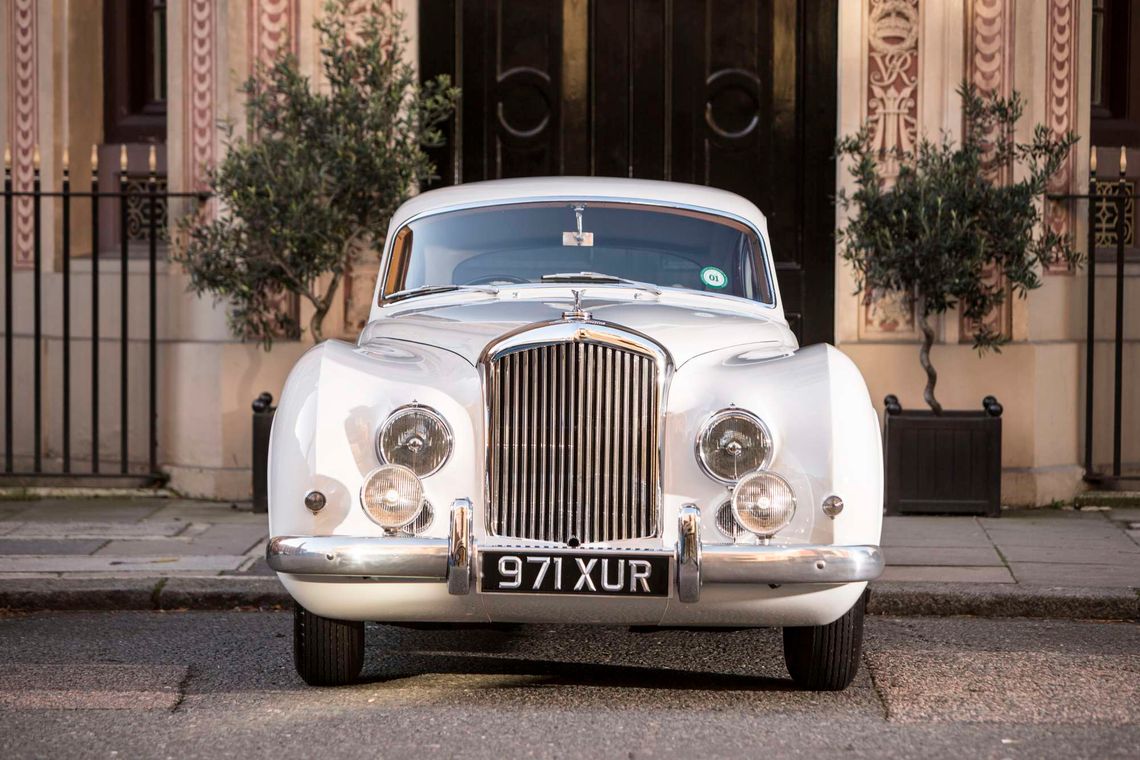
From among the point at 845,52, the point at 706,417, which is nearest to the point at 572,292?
the point at 706,417

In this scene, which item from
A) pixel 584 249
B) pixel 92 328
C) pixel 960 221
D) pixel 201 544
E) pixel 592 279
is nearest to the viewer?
pixel 592 279

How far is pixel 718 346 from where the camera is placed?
5332 mm

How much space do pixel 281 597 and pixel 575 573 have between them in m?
2.51

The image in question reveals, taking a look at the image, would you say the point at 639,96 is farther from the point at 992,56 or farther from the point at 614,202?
the point at 614,202

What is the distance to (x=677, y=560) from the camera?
4730mm

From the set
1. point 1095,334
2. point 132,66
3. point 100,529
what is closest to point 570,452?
point 100,529

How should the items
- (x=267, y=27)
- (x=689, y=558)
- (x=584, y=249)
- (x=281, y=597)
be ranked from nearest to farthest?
(x=689, y=558)
(x=584, y=249)
(x=281, y=597)
(x=267, y=27)

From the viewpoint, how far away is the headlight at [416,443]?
194 inches

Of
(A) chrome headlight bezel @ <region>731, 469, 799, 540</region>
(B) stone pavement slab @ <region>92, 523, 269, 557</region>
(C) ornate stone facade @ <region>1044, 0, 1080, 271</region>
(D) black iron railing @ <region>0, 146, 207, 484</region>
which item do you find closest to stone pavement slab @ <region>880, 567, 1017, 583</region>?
(A) chrome headlight bezel @ <region>731, 469, 799, 540</region>

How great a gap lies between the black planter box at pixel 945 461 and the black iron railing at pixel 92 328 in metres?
4.59

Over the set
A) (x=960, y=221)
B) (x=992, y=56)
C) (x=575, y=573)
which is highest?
(x=992, y=56)

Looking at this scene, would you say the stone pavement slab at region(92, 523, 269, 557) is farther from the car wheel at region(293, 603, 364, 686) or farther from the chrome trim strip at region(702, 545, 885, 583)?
the chrome trim strip at region(702, 545, 885, 583)

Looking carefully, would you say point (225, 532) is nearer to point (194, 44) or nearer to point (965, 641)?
point (194, 44)

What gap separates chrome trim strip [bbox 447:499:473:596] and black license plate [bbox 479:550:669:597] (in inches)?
2.0
